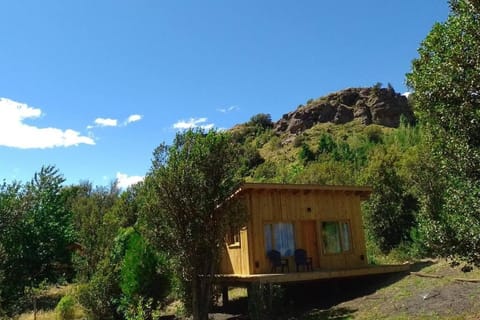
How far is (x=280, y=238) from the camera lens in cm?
1488

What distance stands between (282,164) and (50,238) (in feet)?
99.3

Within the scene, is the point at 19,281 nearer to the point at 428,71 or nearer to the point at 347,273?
the point at 347,273

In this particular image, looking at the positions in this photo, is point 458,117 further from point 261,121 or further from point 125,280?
point 261,121

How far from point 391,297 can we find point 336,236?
3897 mm

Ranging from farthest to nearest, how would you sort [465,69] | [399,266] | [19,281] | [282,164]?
[282,164], [399,266], [19,281], [465,69]

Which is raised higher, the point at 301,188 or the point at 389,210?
the point at 301,188

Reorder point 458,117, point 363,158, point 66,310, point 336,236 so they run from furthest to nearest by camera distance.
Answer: point 363,158, point 66,310, point 336,236, point 458,117

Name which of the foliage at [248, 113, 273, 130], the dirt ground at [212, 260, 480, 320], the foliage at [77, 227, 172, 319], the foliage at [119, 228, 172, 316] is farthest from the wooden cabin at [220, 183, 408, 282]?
the foliage at [248, 113, 273, 130]

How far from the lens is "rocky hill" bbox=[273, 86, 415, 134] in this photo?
2297 inches

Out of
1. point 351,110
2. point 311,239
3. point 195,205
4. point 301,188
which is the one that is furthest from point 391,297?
point 351,110

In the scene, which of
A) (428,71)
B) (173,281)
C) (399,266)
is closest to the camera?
(428,71)

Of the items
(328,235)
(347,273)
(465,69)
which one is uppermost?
(465,69)

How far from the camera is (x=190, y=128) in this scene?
13.1 m

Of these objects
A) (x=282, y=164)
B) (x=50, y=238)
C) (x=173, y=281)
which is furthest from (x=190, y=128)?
(x=282, y=164)
